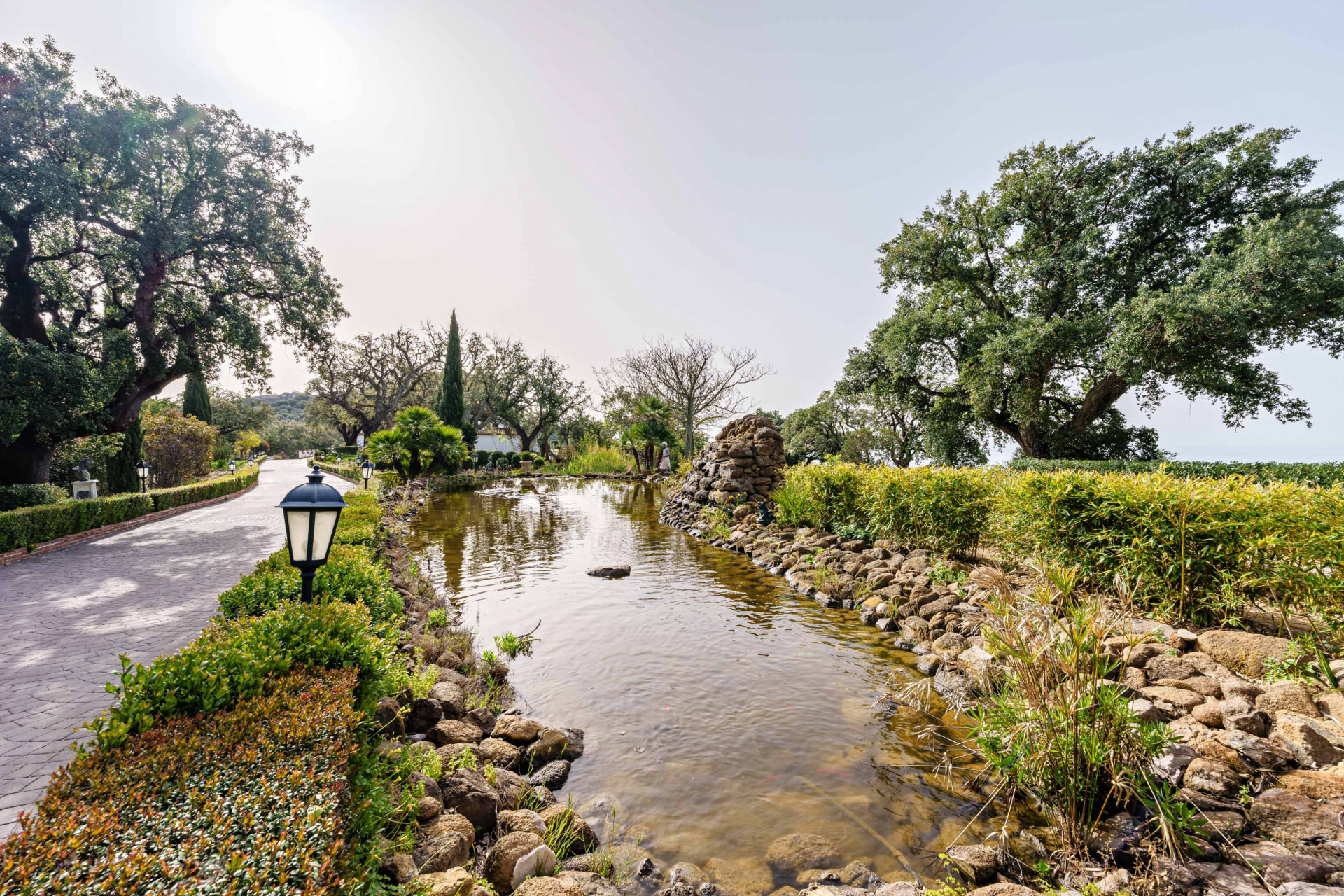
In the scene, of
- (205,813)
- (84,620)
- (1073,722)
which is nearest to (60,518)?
(84,620)

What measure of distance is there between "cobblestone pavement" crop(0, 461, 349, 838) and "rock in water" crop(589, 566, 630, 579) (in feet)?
15.8

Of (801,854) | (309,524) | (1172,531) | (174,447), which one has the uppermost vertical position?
(174,447)

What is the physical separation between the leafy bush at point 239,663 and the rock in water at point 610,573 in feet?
16.9

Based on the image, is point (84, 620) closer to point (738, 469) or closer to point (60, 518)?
point (60, 518)

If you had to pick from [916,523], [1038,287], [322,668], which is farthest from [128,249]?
[1038,287]

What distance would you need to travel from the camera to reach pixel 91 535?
10.0m

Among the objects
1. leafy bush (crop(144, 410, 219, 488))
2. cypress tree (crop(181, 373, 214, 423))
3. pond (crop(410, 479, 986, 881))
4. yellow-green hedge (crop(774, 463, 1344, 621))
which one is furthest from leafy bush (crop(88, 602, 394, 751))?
cypress tree (crop(181, 373, 214, 423))

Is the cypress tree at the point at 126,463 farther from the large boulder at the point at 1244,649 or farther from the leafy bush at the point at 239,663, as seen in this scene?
the large boulder at the point at 1244,649

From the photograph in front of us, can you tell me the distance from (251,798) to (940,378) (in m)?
21.4

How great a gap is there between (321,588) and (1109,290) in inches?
842

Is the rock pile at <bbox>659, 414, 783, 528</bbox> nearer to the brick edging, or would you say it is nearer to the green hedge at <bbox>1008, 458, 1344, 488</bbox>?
the green hedge at <bbox>1008, 458, 1344, 488</bbox>

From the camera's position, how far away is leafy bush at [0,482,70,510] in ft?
32.3

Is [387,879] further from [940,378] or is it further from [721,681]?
[940,378]

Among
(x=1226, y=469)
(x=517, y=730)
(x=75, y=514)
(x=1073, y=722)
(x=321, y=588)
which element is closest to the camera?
(x=1073, y=722)
